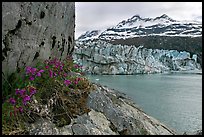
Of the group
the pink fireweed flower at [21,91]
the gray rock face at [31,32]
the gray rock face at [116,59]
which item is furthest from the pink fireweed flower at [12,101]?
the gray rock face at [116,59]

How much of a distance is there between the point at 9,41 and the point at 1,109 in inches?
44.5

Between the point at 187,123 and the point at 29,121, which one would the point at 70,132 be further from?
the point at 187,123

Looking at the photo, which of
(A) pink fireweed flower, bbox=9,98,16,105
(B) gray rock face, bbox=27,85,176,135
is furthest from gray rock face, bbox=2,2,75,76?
(B) gray rock face, bbox=27,85,176,135

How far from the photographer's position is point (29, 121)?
3.42 m

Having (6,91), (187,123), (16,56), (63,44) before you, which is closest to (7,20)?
(16,56)

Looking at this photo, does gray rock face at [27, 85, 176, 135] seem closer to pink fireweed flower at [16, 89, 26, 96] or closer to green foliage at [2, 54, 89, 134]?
green foliage at [2, 54, 89, 134]

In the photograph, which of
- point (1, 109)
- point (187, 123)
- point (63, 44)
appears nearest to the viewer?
point (1, 109)

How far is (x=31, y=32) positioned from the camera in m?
4.42

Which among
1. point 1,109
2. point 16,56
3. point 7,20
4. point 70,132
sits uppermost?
point 7,20

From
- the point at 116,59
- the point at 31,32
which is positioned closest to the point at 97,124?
the point at 31,32

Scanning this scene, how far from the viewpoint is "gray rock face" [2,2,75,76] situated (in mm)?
3873

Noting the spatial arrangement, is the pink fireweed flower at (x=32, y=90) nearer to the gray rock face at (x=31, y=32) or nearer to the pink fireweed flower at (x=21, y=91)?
the pink fireweed flower at (x=21, y=91)

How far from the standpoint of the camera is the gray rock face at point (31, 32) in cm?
387

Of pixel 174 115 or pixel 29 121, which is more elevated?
pixel 29 121
